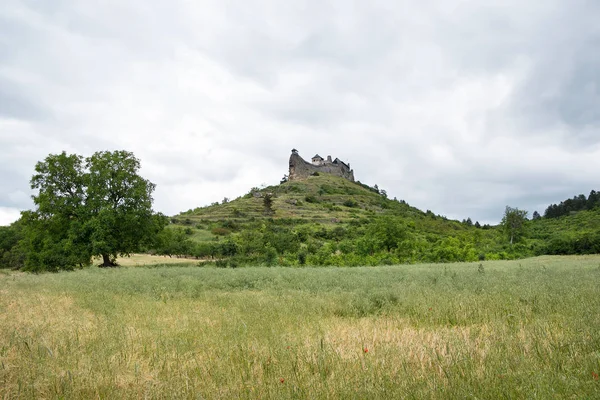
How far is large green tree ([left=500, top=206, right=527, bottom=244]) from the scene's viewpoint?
63.1 metres

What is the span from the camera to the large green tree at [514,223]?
63094mm

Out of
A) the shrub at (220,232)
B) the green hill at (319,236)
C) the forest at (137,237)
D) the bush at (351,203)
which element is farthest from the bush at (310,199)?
the shrub at (220,232)

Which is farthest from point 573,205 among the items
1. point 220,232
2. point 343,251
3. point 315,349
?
point 315,349

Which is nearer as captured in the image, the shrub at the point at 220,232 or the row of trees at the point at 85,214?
the row of trees at the point at 85,214

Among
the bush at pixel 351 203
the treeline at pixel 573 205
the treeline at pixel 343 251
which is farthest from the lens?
the bush at pixel 351 203

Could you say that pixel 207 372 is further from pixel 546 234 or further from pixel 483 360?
pixel 546 234

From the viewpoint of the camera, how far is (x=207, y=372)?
4672mm

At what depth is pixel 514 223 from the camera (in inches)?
2491

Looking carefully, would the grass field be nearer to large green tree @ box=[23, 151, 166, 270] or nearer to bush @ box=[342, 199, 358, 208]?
large green tree @ box=[23, 151, 166, 270]

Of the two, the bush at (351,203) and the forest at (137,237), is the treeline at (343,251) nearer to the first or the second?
the forest at (137,237)

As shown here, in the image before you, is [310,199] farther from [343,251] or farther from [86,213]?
[86,213]

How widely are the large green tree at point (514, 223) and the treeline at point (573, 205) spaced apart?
5021 centimetres

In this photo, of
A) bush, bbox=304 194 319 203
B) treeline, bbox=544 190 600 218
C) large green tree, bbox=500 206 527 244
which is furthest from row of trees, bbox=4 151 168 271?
treeline, bbox=544 190 600 218

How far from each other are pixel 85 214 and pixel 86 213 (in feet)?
0.39
